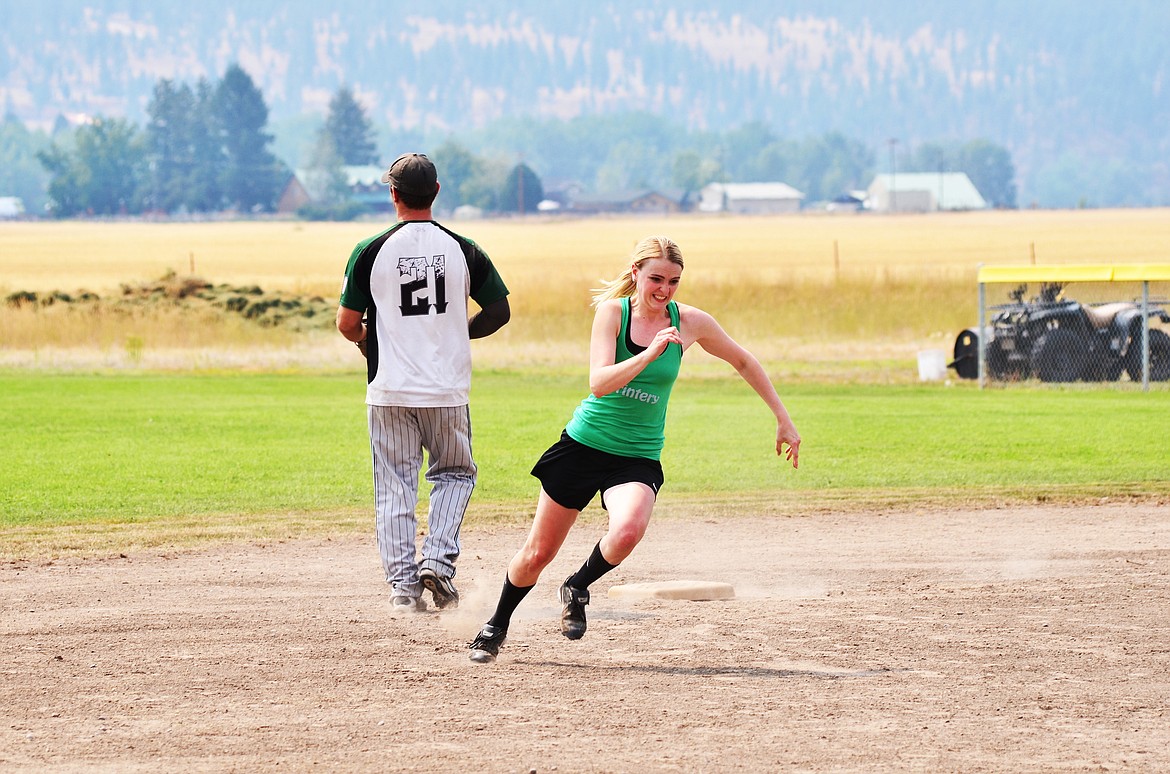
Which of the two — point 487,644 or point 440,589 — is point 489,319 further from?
point 487,644

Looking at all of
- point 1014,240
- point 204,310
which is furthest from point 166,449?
point 1014,240

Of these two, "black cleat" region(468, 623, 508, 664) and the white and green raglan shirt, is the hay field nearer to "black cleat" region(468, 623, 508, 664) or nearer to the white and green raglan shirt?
the white and green raglan shirt

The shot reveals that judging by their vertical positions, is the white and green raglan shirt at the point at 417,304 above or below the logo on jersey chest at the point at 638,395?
above

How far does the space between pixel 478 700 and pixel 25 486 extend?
301 inches

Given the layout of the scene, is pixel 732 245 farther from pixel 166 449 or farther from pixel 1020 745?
pixel 1020 745

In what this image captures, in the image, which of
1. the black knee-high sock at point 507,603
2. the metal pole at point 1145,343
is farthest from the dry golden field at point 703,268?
the black knee-high sock at point 507,603

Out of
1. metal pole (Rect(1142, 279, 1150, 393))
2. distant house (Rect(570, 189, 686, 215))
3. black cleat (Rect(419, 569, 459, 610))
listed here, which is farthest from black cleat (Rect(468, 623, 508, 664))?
distant house (Rect(570, 189, 686, 215))

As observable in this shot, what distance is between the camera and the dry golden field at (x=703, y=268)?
101 feet

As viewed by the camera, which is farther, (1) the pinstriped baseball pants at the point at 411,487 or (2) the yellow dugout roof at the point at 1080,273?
(2) the yellow dugout roof at the point at 1080,273

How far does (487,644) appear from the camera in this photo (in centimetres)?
618

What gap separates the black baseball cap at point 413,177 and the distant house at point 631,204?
16980 cm

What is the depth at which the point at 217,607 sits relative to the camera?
→ 7.41 m

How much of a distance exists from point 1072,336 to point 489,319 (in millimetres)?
16138

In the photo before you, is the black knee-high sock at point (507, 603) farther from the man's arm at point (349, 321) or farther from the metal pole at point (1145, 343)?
the metal pole at point (1145, 343)
